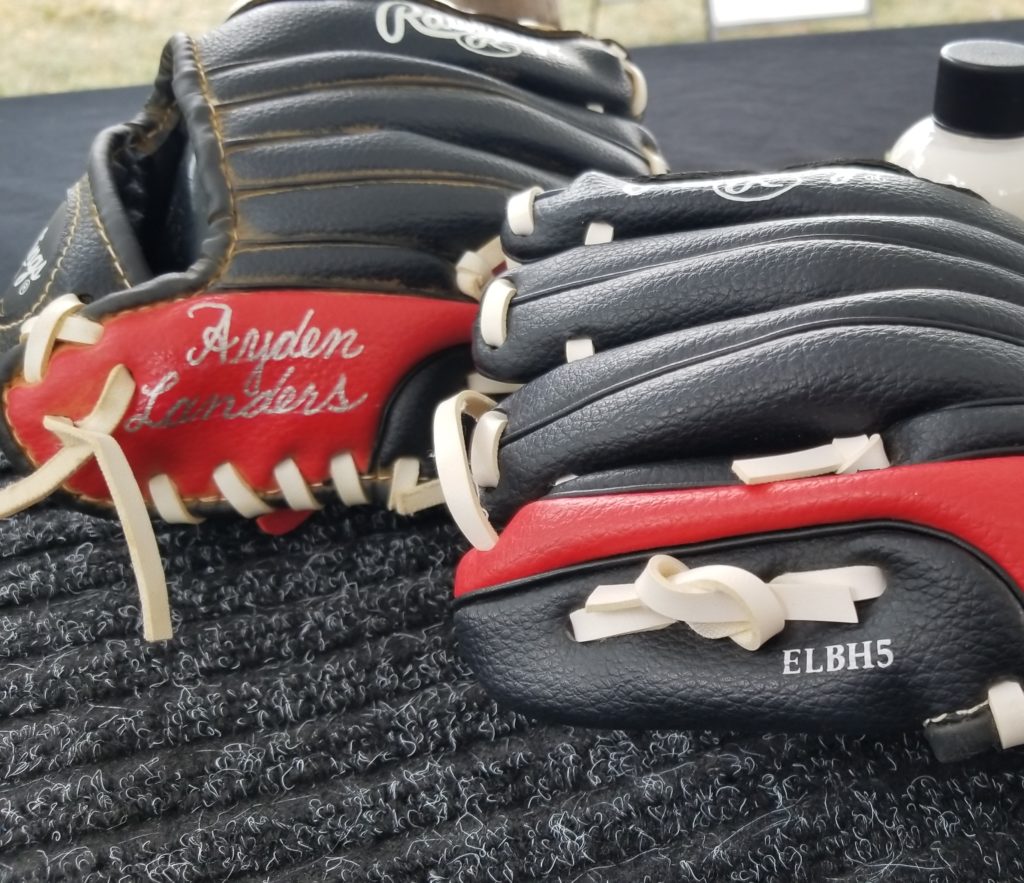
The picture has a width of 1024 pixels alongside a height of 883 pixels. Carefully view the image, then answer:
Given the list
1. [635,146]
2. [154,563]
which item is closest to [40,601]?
[154,563]

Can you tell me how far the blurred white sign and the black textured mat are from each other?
104 centimetres

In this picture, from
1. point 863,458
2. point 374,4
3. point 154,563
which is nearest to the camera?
point 863,458

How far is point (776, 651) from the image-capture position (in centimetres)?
43

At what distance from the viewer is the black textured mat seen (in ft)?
1.57

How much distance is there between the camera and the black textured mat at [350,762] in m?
0.48

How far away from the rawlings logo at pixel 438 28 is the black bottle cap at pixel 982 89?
27cm

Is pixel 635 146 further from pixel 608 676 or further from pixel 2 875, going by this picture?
pixel 2 875

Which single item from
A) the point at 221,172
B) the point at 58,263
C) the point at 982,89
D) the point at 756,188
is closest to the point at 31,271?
the point at 58,263

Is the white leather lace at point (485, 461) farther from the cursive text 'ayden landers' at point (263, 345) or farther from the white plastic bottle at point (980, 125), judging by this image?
the white plastic bottle at point (980, 125)

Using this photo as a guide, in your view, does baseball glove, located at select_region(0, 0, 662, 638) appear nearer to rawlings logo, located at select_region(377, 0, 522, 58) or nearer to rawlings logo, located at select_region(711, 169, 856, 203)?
rawlings logo, located at select_region(377, 0, 522, 58)

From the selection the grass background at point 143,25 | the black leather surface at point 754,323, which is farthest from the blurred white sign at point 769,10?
the black leather surface at point 754,323

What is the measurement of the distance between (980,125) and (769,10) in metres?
0.86

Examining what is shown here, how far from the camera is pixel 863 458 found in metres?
0.43

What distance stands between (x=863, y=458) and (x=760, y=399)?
5cm
